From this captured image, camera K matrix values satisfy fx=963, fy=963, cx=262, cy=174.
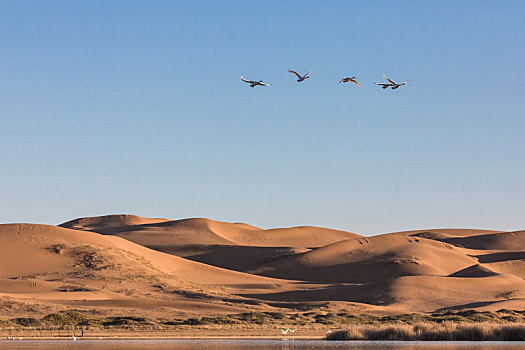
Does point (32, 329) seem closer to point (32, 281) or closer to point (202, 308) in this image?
point (202, 308)

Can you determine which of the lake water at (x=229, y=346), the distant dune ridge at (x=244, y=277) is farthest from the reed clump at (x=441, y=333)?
the distant dune ridge at (x=244, y=277)

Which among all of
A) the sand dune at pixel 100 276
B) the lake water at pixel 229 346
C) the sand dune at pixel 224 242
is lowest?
the lake water at pixel 229 346

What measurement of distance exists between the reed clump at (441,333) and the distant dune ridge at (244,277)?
30.1 meters

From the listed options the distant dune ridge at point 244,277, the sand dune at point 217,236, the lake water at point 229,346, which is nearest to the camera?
the lake water at point 229,346

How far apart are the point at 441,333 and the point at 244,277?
240ft

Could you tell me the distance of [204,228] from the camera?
193125mm

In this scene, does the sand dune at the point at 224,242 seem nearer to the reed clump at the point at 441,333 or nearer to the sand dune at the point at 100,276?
the sand dune at the point at 100,276

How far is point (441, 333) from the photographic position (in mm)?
54500

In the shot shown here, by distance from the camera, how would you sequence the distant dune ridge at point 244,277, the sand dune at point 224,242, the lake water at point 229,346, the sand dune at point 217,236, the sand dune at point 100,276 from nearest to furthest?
the lake water at point 229,346 < the sand dune at point 100,276 < the distant dune ridge at point 244,277 < the sand dune at point 224,242 < the sand dune at point 217,236

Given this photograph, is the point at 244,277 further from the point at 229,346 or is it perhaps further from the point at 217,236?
the point at 229,346

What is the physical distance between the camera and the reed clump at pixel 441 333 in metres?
53.5

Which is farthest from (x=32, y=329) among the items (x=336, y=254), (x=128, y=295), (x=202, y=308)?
(x=336, y=254)

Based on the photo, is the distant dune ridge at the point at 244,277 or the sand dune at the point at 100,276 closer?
the sand dune at the point at 100,276

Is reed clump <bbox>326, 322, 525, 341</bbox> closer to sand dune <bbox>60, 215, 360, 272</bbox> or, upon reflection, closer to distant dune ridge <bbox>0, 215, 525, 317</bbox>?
distant dune ridge <bbox>0, 215, 525, 317</bbox>
